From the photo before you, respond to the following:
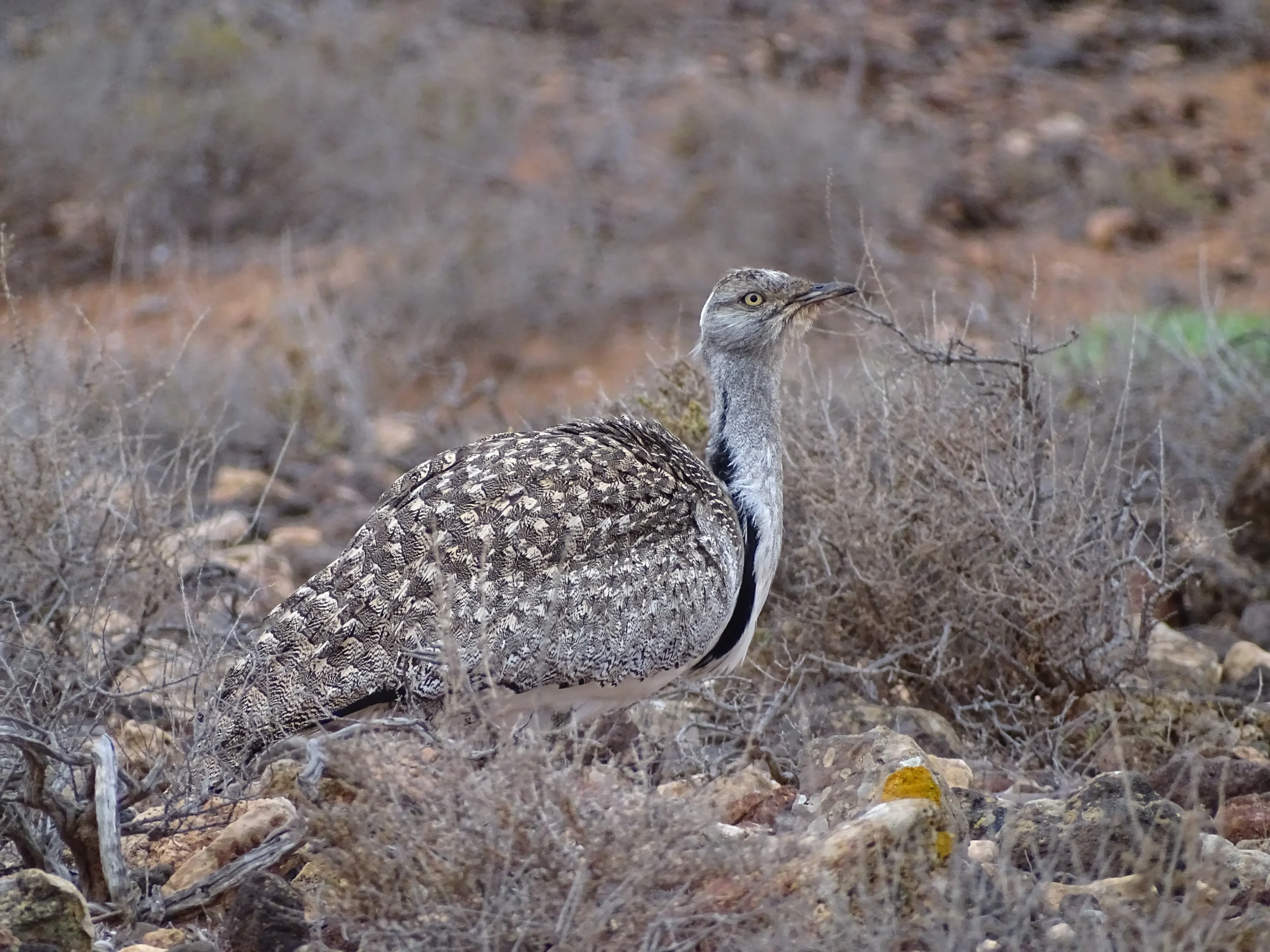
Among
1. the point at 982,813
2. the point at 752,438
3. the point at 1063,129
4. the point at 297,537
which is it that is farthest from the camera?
the point at 1063,129

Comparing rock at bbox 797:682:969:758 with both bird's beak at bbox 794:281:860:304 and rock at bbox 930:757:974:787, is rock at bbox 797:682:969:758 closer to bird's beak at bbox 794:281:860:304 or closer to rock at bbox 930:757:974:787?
rock at bbox 930:757:974:787

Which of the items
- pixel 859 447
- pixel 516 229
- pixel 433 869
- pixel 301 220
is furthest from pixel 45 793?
pixel 301 220

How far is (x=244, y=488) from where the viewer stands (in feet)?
24.7

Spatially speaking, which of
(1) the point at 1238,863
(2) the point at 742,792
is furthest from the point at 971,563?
(1) the point at 1238,863

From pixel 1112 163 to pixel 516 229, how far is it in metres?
4.63

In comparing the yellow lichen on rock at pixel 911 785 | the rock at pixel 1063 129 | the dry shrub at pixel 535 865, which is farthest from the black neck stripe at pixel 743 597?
the rock at pixel 1063 129

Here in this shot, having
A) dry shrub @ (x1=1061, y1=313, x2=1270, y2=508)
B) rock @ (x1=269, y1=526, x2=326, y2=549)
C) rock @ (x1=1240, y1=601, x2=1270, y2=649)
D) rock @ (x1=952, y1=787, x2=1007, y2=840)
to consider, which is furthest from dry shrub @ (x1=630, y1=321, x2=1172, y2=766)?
rock @ (x1=269, y1=526, x2=326, y2=549)

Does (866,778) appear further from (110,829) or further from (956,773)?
(110,829)

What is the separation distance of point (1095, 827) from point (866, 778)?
1.57ft

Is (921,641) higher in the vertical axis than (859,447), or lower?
lower

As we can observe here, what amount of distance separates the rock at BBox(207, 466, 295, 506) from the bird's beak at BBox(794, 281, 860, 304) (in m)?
3.10

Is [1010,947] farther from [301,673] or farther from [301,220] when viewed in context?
[301,220]

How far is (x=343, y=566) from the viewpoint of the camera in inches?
160

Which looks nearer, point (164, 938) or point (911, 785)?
point (164, 938)
